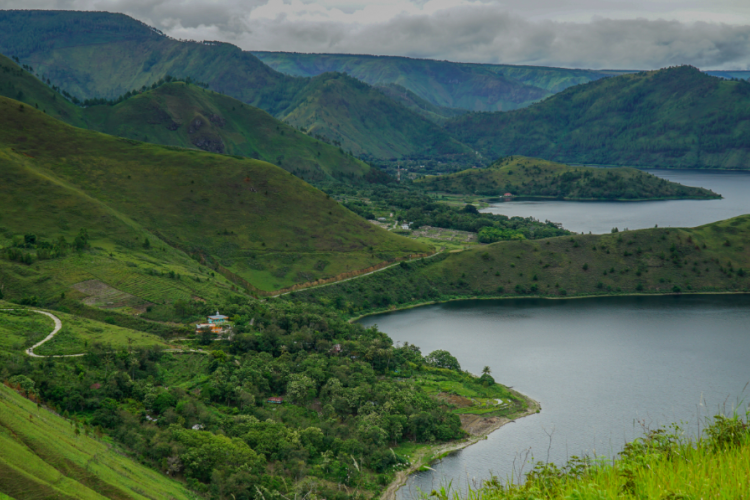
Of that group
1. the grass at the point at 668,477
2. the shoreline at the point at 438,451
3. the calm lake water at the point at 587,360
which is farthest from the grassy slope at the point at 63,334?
the grass at the point at 668,477

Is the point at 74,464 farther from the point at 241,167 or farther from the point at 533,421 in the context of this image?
the point at 241,167

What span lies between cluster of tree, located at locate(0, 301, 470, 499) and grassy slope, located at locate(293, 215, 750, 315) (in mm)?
42096

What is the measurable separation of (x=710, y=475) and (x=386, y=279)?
107m

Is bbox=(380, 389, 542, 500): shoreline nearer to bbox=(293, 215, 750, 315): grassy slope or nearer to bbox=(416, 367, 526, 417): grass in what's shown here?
bbox=(416, 367, 526, 417): grass

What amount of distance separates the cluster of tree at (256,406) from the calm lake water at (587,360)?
6.14 m

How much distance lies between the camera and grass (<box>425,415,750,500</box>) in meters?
10.1

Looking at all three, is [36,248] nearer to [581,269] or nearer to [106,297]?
[106,297]

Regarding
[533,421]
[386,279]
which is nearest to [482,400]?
[533,421]

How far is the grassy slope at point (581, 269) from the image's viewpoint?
4712 inches

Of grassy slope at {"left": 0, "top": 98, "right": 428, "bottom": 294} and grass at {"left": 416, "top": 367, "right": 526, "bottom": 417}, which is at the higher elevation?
grassy slope at {"left": 0, "top": 98, "right": 428, "bottom": 294}

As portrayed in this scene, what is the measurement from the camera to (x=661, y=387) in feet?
233

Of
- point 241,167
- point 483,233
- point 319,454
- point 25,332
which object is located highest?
point 241,167

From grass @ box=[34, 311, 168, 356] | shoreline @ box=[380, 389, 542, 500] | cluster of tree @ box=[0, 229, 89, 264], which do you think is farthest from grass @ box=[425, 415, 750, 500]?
cluster of tree @ box=[0, 229, 89, 264]

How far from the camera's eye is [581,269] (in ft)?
411
